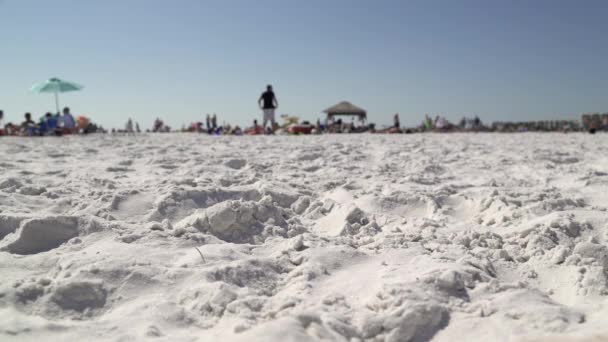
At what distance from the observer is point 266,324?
124cm

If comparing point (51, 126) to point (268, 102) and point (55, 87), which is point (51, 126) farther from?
point (268, 102)

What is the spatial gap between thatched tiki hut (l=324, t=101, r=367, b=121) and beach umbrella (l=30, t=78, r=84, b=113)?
38.1ft

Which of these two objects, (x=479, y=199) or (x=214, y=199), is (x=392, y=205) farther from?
(x=214, y=199)

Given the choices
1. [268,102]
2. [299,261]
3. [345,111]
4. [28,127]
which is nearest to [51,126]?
[28,127]

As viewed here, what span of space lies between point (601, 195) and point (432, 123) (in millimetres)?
17953

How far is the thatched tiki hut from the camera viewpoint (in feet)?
67.9

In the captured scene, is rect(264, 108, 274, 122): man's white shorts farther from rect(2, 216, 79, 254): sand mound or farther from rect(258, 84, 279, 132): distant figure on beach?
rect(2, 216, 79, 254): sand mound

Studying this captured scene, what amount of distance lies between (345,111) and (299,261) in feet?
64.1

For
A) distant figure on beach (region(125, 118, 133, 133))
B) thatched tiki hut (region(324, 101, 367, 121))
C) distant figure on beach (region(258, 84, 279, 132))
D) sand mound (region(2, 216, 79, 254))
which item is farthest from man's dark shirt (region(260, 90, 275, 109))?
distant figure on beach (region(125, 118, 133, 133))

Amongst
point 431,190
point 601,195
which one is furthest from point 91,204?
point 601,195

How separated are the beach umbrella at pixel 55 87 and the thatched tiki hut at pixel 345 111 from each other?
38.1 ft

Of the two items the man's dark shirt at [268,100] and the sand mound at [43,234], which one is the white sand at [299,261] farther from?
the man's dark shirt at [268,100]

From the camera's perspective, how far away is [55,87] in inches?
526

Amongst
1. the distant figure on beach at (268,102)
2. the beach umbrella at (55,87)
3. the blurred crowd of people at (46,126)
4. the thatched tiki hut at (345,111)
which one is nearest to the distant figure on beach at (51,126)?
the blurred crowd of people at (46,126)
